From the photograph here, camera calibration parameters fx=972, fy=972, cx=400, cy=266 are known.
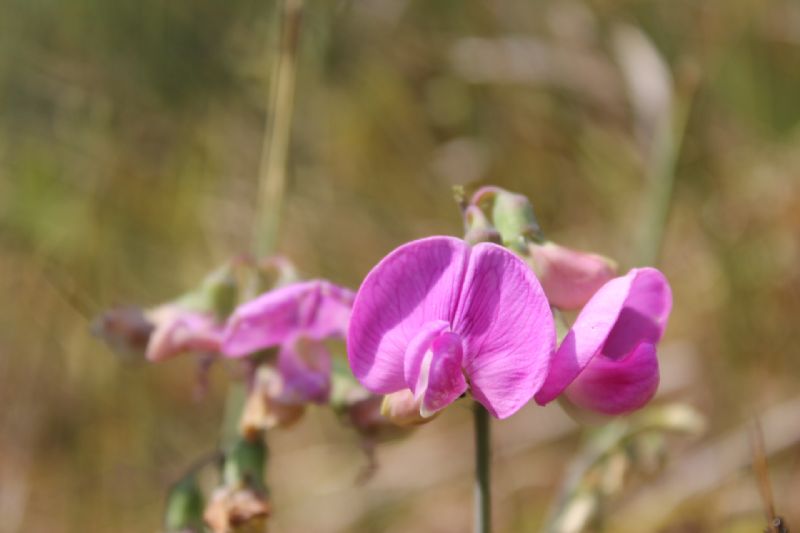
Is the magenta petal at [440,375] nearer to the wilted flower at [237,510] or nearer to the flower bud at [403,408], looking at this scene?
the flower bud at [403,408]

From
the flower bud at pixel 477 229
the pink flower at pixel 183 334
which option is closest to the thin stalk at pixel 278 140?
the pink flower at pixel 183 334

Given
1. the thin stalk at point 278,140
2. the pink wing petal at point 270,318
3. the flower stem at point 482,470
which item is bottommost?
the flower stem at point 482,470

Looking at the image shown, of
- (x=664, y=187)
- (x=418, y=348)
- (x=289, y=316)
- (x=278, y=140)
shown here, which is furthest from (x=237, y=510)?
(x=664, y=187)

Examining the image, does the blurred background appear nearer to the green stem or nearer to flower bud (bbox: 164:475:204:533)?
the green stem

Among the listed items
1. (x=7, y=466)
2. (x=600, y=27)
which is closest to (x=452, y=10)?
(x=600, y=27)

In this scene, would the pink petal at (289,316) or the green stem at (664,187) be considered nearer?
the pink petal at (289,316)

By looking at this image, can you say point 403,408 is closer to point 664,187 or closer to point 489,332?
point 489,332

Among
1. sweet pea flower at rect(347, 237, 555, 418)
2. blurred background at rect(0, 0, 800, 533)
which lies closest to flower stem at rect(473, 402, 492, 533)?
sweet pea flower at rect(347, 237, 555, 418)
